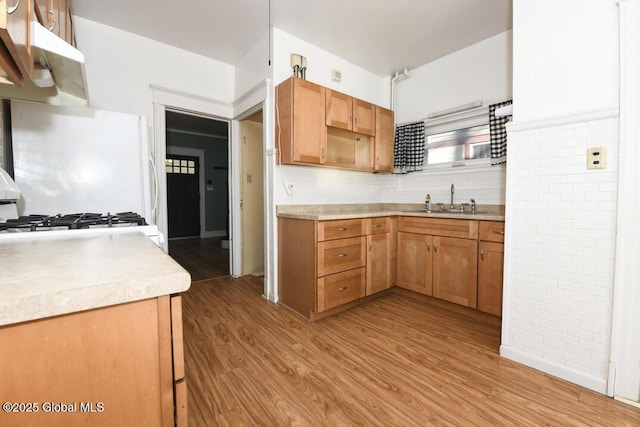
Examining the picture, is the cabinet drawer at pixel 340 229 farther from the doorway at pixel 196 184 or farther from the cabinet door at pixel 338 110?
the doorway at pixel 196 184

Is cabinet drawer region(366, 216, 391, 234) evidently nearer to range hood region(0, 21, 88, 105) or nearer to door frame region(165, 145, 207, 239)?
range hood region(0, 21, 88, 105)

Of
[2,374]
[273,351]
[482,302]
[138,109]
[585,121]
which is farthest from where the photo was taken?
[138,109]

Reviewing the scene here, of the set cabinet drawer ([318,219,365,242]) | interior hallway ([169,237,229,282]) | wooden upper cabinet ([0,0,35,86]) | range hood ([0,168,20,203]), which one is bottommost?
interior hallway ([169,237,229,282])

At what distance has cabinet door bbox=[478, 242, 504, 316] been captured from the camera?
7.26ft

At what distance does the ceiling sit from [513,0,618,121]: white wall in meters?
0.79

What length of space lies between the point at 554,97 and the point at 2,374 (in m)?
2.45

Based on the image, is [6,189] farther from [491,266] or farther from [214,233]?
[214,233]

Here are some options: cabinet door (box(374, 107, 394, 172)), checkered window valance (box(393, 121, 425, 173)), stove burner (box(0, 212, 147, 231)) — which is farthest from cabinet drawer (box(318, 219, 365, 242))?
stove burner (box(0, 212, 147, 231))

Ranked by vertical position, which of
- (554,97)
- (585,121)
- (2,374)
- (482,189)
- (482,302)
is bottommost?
(482,302)

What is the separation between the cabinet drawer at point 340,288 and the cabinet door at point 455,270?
704 millimetres

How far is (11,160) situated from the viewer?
1689 mm

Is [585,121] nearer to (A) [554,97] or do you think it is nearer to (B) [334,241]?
(A) [554,97]

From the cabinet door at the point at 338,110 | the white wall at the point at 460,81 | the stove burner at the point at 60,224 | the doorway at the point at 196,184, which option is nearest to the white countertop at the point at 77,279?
the stove burner at the point at 60,224

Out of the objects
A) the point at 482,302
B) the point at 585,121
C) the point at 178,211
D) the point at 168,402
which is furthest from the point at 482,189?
the point at 178,211
